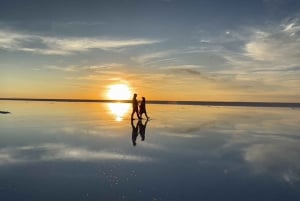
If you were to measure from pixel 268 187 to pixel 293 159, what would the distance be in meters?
4.87

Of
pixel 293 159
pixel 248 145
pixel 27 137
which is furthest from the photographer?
pixel 27 137

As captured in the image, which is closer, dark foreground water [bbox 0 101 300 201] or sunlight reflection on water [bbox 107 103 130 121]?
dark foreground water [bbox 0 101 300 201]

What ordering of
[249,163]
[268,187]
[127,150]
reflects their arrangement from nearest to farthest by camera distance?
[268,187], [249,163], [127,150]

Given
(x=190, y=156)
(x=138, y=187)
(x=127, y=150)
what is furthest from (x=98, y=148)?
(x=138, y=187)

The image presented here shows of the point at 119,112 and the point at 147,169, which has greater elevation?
the point at 119,112

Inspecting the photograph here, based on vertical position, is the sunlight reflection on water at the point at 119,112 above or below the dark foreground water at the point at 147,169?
above

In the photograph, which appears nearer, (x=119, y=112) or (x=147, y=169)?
(x=147, y=169)

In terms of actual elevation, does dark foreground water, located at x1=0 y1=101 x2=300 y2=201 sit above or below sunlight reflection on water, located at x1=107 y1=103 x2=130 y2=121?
below

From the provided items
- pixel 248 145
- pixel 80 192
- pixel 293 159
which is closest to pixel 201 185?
pixel 80 192

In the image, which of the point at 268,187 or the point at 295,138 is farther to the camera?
the point at 295,138

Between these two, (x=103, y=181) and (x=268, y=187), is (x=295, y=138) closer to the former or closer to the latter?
(x=268, y=187)

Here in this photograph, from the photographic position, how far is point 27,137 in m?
18.9

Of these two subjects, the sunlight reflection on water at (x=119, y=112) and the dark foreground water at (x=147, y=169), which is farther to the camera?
the sunlight reflection on water at (x=119, y=112)

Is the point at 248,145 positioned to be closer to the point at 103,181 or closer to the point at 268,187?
the point at 268,187
